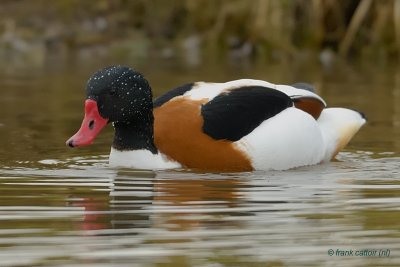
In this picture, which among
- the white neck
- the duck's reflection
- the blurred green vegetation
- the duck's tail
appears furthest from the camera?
the blurred green vegetation

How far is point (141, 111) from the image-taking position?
372 inches

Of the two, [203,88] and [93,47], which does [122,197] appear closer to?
[203,88]

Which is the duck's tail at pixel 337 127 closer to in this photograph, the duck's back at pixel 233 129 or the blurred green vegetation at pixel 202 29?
the duck's back at pixel 233 129

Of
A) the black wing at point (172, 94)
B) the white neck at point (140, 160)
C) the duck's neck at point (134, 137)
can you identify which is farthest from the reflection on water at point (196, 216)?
the black wing at point (172, 94)

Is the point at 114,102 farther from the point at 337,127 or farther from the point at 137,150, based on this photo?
the point at 337,127

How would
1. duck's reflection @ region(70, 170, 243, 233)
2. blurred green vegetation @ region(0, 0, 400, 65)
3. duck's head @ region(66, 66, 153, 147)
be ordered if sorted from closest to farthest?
duck's reflection @ region(70, 170, 243, 233) < duck's head @ region(66, 66, 153, 147) < blurred green vegetation @ region(0, 0, 400, 65)

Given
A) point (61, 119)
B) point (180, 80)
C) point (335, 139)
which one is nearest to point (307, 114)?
point (335, 139)

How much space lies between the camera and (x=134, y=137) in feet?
30.8

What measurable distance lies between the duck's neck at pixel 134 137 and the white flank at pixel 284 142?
65 centimetres

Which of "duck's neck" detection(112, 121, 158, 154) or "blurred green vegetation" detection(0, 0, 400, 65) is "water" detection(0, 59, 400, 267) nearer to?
"duck's neck" detection(112, 121, 158, 154)

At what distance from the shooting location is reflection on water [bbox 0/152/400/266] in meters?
6.05

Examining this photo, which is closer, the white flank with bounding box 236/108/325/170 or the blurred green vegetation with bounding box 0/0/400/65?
the white flank with bounding box 236/108/325/170

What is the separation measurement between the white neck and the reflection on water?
0.11 metres

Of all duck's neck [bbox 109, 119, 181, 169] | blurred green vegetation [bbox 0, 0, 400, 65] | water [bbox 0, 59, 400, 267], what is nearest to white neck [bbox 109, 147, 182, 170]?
duck's neck [bbox 109, 119, 181, 169]
